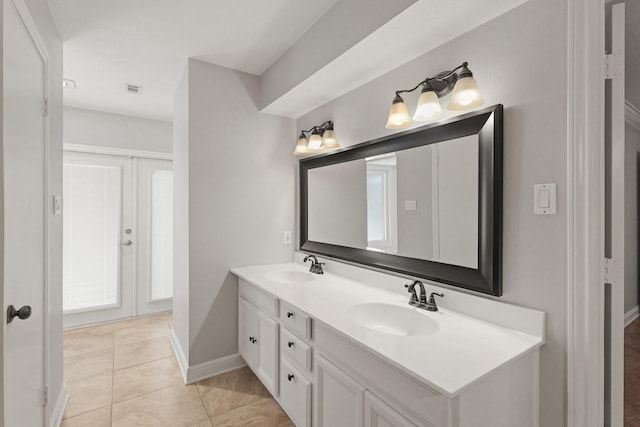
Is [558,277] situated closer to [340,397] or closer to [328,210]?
[340,397]

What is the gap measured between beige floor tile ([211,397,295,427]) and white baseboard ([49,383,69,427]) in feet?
2.85

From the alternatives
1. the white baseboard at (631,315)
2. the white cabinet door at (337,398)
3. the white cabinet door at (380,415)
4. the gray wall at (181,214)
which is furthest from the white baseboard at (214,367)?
the white baseboard at (631,315)

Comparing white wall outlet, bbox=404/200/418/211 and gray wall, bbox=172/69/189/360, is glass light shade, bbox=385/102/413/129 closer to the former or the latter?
white wall outlet, bbox=404/200/418/211

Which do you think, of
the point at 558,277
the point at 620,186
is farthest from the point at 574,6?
the point at 558,277

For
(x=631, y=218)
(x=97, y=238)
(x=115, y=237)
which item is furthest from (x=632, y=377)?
(x=97, y=238)

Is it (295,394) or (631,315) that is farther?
(631,315)

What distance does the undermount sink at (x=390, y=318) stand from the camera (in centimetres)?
148

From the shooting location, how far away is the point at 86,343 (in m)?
2.96

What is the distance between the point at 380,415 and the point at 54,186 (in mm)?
2106

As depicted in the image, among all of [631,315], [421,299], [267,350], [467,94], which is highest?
[467,94]

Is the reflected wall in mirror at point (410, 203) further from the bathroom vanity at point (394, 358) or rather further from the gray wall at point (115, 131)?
the gray wall at point (115, 131)

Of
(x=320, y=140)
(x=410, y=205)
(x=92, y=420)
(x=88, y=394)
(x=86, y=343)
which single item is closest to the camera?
(x=410, y=205)

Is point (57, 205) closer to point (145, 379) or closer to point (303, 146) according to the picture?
point (145, 379)

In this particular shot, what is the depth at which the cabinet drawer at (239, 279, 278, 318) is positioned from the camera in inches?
74.6
